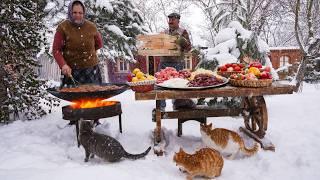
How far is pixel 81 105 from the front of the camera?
479 centimetres

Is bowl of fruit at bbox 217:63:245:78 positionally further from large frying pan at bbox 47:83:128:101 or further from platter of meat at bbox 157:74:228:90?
large frying pan at bbox 47:83:128:101

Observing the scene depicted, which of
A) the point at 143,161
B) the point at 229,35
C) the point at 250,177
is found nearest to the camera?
the point at 250,177

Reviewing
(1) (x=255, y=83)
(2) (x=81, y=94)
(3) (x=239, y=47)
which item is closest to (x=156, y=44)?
(2) (x=81, y=94)

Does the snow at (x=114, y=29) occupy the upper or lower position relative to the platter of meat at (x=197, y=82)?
→ upper

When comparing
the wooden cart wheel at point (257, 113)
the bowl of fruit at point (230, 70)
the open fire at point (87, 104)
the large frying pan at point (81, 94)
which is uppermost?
the bowl of fruit at point (230, 70)

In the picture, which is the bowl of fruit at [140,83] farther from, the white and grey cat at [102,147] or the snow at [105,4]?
the snow at [105,4]

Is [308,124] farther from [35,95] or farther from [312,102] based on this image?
[35,95]

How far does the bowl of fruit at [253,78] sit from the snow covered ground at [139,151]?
102cm

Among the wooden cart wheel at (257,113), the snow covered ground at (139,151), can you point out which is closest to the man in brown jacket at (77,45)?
the snow covered ground at (139,151)

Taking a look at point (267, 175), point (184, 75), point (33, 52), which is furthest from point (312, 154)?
point (33, 52)

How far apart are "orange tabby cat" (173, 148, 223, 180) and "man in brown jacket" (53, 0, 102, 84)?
8.33ft

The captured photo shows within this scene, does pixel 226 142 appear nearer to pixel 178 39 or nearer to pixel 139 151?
pixel 139 151

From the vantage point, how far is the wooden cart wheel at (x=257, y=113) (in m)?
4.91

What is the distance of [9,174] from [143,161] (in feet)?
5.45
